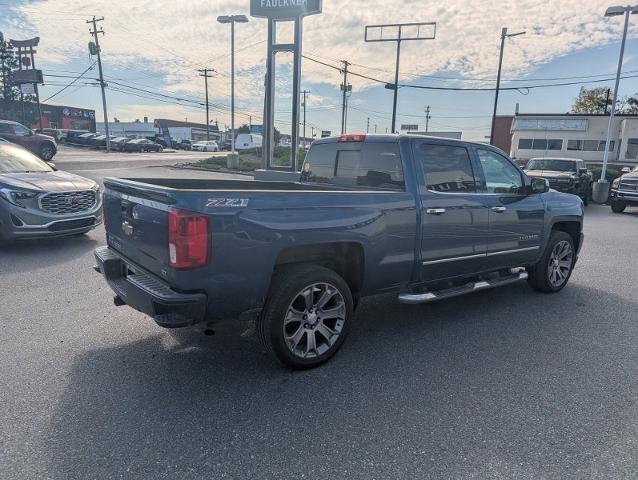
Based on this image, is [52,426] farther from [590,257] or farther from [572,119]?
[572,119]

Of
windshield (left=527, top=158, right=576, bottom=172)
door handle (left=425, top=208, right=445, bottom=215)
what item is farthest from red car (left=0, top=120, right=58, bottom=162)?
door handle (left=425, top=208, right=445, bottom=215)

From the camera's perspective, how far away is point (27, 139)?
2239 centimetres

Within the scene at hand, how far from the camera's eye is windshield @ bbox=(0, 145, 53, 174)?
7.69 meters

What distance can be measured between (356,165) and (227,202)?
6.31ft

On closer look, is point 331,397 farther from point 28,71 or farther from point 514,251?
point 28,71

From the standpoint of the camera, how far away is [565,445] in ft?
8.96

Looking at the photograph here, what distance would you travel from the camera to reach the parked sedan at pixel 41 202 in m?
6.79

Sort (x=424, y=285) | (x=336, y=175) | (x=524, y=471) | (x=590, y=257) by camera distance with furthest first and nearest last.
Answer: (x=590, y=257) < (x=336, y=175) < (x=424, y=285) < (x=524, y=471)

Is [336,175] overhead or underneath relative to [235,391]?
overhead

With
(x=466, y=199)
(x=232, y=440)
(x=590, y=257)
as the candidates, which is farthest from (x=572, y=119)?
(x=232, y=440)

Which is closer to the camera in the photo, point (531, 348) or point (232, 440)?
point (232, 440)

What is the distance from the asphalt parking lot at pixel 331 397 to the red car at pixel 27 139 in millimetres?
20593

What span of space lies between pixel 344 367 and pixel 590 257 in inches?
248

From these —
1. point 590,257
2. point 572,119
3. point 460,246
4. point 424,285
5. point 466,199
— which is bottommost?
point 590,257
